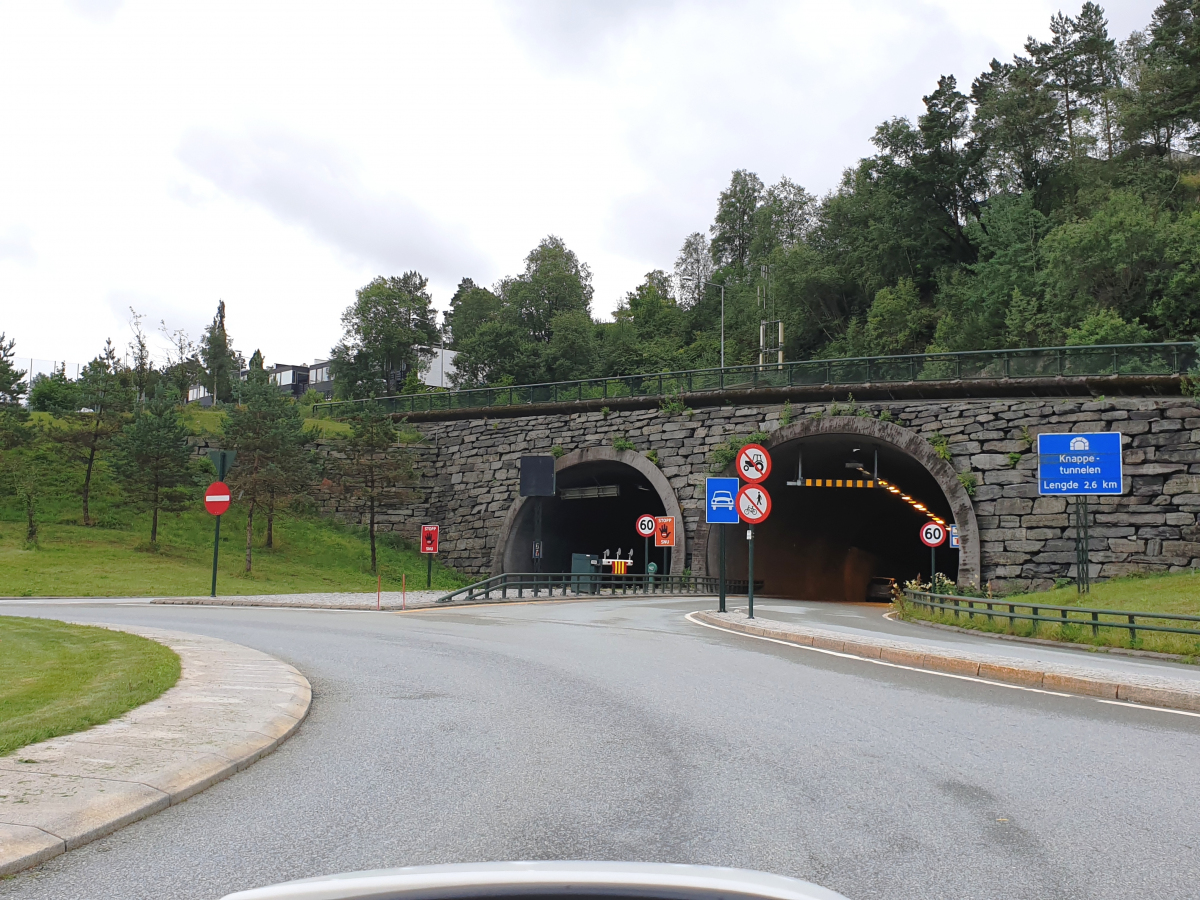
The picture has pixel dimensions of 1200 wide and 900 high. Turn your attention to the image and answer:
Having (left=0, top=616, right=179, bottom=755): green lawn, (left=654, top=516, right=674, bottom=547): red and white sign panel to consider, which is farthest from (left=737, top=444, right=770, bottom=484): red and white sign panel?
(left=654, top=516, right=674, bottom=547): red and white sign panel

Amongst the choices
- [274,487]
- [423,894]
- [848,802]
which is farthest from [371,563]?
[423,894]

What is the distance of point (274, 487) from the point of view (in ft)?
125

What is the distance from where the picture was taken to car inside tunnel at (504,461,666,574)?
43.0m

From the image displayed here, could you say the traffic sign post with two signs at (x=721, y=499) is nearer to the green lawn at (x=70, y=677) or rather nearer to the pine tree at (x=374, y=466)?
the green lawn at (x=70, y=677)

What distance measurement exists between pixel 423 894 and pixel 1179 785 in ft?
21.4

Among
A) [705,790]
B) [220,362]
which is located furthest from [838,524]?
[220,362]

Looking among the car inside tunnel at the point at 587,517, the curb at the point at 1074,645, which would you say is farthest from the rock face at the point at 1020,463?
the curb at the point at 1074,645

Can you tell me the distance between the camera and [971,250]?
2623 inches

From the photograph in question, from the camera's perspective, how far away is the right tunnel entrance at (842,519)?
1480 inches

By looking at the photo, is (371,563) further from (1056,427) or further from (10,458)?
(1056,427)

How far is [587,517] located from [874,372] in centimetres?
1917

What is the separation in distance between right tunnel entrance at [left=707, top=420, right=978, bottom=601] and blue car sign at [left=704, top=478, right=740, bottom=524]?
11.1 meters

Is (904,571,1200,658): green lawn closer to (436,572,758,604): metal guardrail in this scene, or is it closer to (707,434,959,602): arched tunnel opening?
(707,434,959,602): arched tunnel opening

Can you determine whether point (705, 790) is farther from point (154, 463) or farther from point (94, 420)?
point (94, 420)
